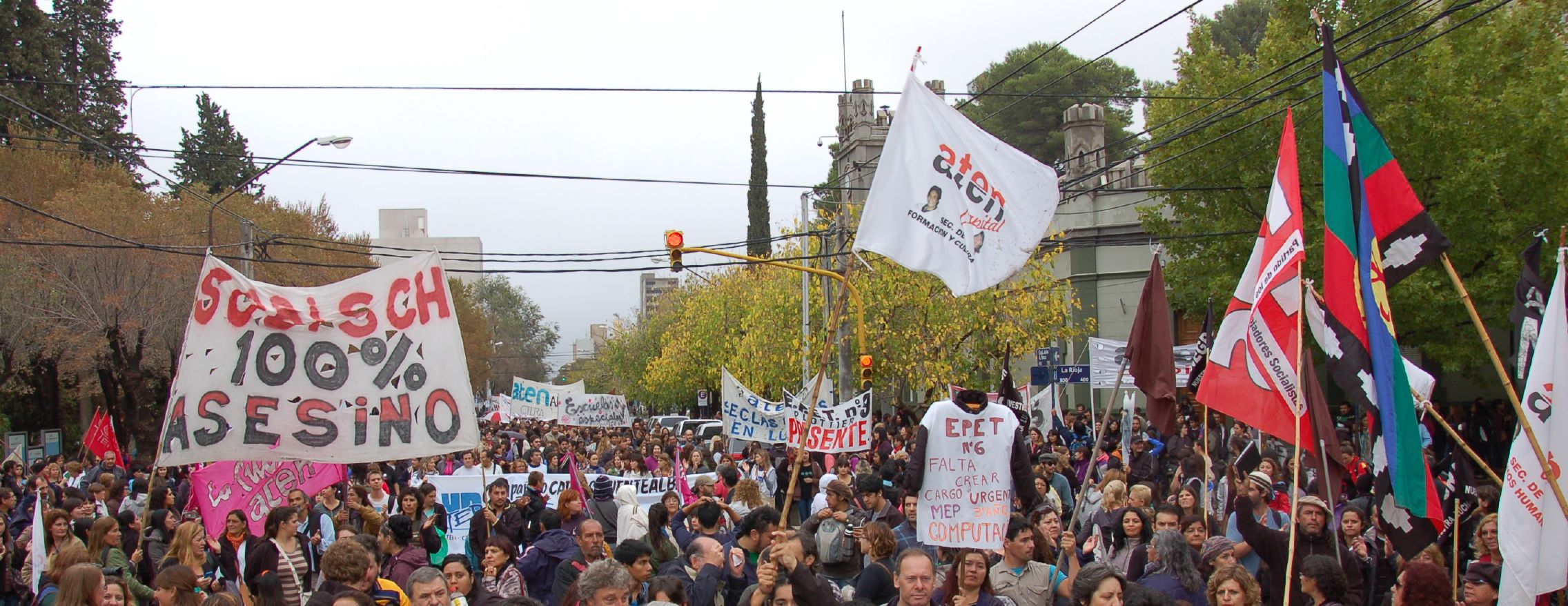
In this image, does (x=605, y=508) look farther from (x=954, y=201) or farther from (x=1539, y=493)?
(x=1539, y=493)

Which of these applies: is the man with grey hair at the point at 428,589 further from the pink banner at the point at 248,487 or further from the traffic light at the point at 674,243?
the traffic light at the point at 674,243

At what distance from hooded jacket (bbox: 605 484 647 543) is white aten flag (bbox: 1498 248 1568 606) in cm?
574

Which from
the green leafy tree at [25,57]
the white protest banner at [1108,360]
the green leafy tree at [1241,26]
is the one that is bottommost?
the white protest banner at [1108,360]

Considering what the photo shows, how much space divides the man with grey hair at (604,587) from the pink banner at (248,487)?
4.49 metres

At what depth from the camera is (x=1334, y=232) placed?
720cm

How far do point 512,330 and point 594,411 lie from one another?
95.8 m

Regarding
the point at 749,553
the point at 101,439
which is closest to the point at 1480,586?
the point at 749,553

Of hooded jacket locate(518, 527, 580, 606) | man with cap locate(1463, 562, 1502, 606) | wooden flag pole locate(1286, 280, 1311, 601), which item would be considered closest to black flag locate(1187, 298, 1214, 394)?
wooden flag pole locate(1286, 280, 1311, 601)

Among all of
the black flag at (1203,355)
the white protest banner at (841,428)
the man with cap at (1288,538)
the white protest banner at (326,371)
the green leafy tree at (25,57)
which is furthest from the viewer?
the green leafy tree at (25,57)

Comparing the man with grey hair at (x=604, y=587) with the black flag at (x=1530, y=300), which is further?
the black flag at (x=1530, y=300)

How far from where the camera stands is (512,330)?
12600 cm

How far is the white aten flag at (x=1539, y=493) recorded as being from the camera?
6.88 m

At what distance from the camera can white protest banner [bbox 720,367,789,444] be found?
19.8m

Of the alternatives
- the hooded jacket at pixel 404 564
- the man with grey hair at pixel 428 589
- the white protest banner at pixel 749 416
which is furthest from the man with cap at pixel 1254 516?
the white protest banner at pixel 749 416
